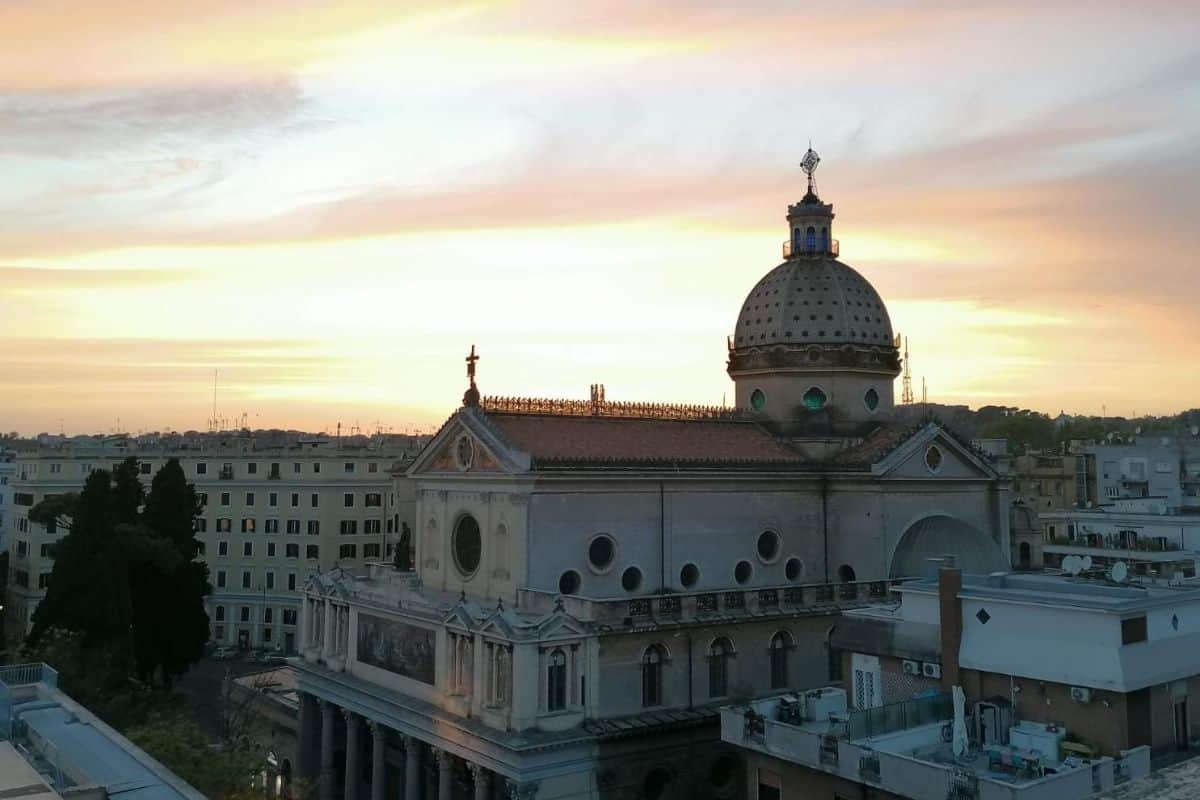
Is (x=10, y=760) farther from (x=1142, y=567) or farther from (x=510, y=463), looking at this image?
(x=1142, y=567)

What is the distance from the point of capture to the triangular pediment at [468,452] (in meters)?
44.6

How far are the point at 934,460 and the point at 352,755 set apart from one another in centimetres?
3092

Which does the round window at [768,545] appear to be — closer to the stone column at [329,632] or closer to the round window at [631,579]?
the round window at [631,579]

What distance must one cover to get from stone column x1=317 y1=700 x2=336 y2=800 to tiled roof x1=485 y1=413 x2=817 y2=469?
1643 cm

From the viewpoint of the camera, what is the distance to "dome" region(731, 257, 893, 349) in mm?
57344

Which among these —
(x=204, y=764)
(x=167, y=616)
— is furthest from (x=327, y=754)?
(x=167, y=616)

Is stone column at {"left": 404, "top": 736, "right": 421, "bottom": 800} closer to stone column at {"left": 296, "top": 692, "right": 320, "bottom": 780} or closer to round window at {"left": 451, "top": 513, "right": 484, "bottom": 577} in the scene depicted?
round window at {"left": 451, "top": 513, "right": 484, "bottom": 577}

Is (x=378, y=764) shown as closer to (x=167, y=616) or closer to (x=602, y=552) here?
(x=602, y=552)

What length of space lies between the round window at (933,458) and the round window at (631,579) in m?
16.0

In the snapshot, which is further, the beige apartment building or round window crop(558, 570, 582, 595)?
the beige apartment building

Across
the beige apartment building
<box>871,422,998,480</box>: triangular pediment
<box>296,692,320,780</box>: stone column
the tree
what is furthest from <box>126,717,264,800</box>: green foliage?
the beige apartment building

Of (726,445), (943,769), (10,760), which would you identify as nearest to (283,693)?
(726,445)

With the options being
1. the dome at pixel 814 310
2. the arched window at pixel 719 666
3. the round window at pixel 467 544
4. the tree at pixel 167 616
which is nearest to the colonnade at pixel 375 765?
the round window at pixel 467 544

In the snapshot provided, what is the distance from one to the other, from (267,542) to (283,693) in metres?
30.7
